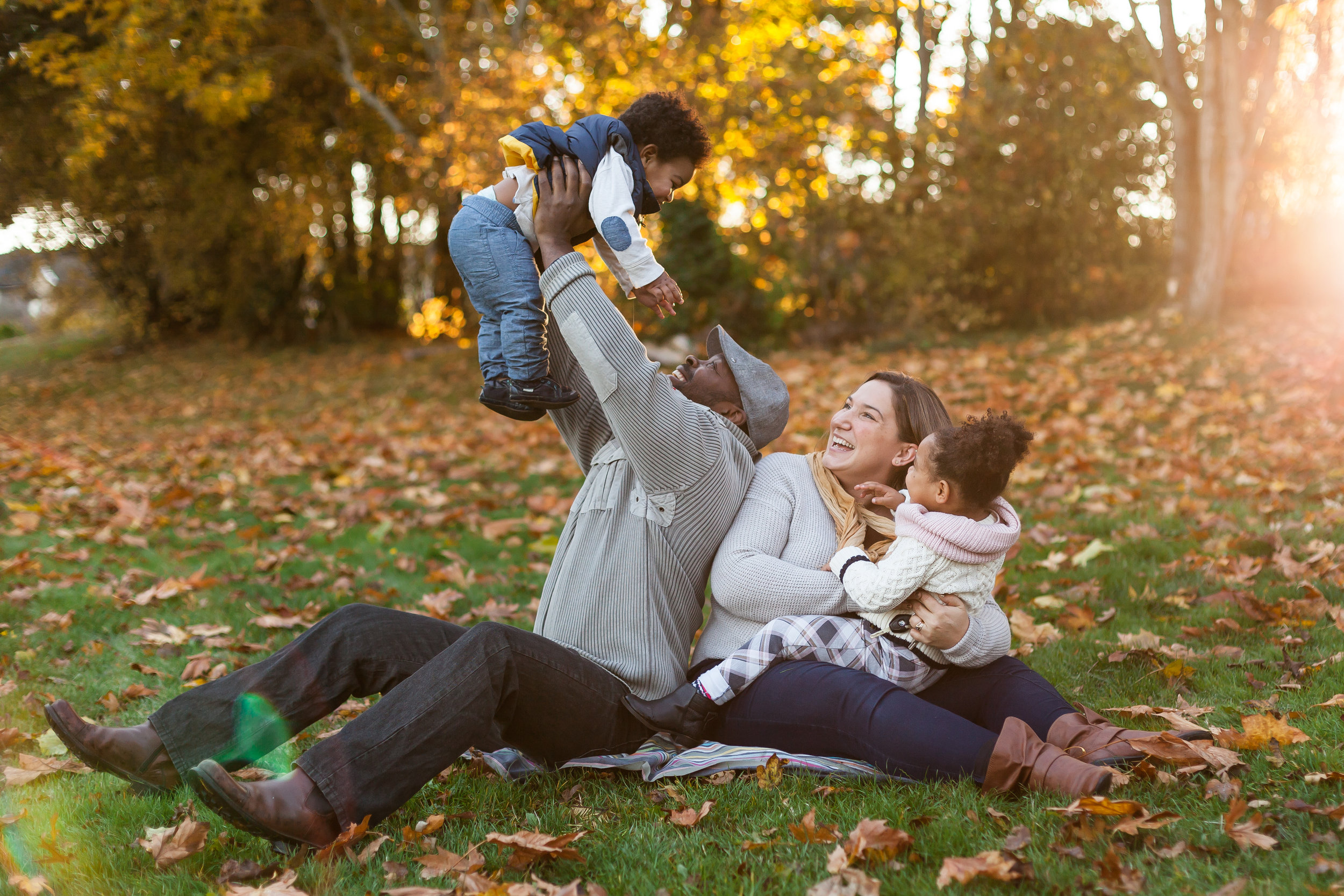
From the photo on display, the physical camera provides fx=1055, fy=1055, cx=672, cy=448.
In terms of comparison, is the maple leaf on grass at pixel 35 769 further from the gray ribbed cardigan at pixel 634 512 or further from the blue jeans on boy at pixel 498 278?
the blue jeans on boy at pixel 498 278

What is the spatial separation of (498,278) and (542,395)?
0.51 meters

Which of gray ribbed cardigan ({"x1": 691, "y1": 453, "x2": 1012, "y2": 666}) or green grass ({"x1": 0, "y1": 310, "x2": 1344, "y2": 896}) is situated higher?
gray ribbed cardigan ({"x1": 691, "y1": 453, "x2": 1012, "y2": 666})

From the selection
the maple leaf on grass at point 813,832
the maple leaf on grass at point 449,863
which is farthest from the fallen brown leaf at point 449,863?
the maple leaf on grass at point 813,832

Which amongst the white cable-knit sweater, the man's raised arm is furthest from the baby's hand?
the man's raised arm

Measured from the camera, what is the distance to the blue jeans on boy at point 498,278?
3.35m

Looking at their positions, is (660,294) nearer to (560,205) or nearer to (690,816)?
(560,205)

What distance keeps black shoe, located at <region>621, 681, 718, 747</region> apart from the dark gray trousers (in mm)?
40

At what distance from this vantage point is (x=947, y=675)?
10.1 ft

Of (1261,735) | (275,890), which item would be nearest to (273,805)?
(275,890)

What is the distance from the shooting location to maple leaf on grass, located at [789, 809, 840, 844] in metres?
2.55

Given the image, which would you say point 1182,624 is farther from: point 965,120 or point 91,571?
point 965,120

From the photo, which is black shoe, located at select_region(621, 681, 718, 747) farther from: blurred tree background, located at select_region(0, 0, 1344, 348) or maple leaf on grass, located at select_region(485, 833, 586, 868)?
blurred tree background, located at select_region(0, 0, 1344, 348)

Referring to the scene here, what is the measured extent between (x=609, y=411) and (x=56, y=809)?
1.93 m

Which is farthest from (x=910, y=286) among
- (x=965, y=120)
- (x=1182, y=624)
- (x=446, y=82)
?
(x=1182, y=624)
